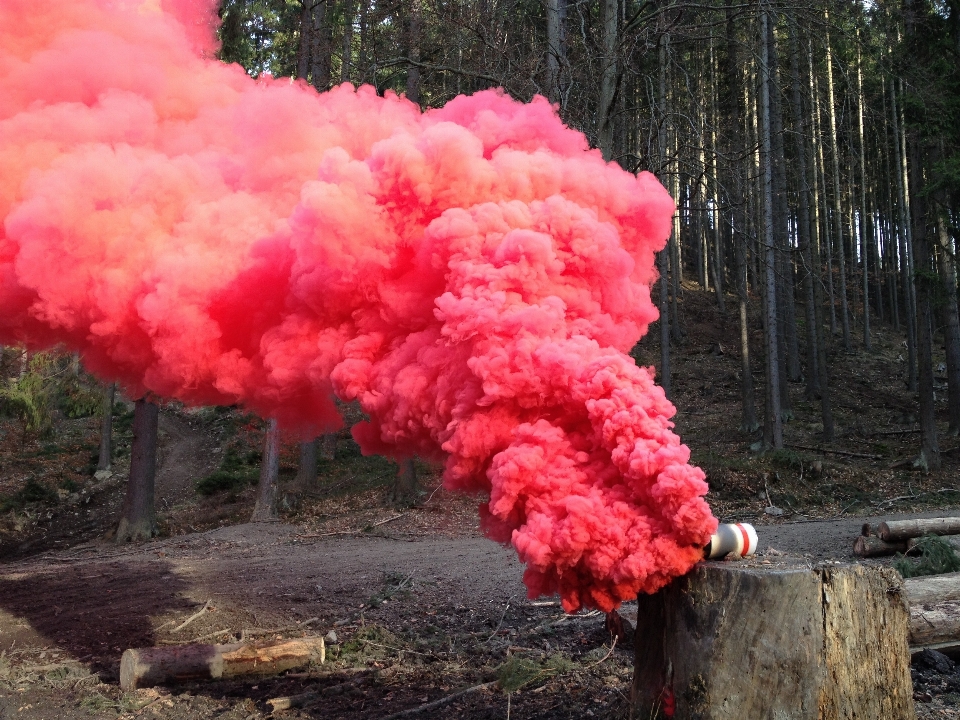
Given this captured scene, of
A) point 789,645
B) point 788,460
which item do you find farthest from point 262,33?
point 789,645

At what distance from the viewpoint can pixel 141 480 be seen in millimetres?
15789

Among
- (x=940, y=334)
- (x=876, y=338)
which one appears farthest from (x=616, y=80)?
(x=940, y=334)

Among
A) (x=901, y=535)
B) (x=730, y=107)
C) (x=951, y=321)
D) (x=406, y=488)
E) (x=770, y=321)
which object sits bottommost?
(x=901, y=535)

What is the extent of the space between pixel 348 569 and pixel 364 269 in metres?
6.99

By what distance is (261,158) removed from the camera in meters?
6.21

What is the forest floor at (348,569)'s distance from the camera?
6.14m

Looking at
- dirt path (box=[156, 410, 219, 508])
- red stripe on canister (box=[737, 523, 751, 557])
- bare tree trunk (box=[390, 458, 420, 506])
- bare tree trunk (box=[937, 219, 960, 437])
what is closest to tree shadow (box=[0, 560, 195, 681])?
red stripe on canister (box=[737, 523, 751, 557])

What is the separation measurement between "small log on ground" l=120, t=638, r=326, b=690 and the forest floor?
0.14 metres

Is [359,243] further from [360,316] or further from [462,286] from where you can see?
[462,286]

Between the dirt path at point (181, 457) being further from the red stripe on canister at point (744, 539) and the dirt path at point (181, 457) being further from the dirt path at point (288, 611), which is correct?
the red stripe on canister at point (744, 539)

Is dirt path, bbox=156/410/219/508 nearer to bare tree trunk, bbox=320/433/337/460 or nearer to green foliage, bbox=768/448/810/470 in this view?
bare tree trunk, bbox=320/433/337/460

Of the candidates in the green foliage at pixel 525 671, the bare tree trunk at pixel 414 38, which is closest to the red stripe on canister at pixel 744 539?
the green foliage at pixel 525 671

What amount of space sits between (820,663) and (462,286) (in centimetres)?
279

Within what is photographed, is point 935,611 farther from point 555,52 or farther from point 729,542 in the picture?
point 555,52
